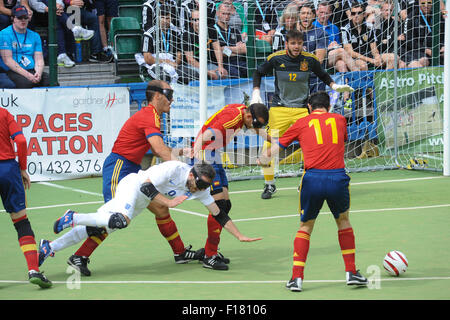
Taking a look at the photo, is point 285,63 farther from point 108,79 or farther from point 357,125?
point 108,79

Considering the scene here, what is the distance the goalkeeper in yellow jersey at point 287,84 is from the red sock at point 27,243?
565 cm

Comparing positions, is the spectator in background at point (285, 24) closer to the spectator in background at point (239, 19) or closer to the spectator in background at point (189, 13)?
the spectator in background at point (239, 19)

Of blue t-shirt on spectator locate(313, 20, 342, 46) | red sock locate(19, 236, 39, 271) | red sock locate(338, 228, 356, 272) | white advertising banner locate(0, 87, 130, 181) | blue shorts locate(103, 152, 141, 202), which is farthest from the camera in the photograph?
blue t-shirt on spectator locate(313, 20, 342, 46)

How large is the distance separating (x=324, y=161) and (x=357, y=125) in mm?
9766

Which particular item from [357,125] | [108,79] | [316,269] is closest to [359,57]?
[357,125]

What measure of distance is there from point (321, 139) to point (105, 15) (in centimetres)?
1230

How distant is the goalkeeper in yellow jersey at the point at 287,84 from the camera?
39.8ft

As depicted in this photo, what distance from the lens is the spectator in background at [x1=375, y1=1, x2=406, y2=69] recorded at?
1588 centimetres

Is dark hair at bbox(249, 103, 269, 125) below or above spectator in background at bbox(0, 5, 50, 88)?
below

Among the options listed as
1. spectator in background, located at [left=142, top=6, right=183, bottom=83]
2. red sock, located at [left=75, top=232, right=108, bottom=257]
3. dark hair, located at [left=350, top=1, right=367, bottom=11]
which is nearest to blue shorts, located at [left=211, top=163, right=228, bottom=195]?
red sock, located at [left=75, top=232, right=108, bottom=257]

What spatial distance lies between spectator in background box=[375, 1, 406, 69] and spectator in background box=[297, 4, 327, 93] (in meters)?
1.22

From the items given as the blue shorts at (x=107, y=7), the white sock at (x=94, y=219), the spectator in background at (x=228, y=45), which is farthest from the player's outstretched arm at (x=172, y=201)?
the blue shorts at (x=107, y=7)

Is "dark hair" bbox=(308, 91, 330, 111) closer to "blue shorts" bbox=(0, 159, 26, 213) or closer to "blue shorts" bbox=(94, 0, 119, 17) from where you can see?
"blue shorts" bbox=(0, 159, 26, 213)

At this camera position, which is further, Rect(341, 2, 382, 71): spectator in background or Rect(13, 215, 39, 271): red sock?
Rect(341, 2, 382, 71): spectator in background
